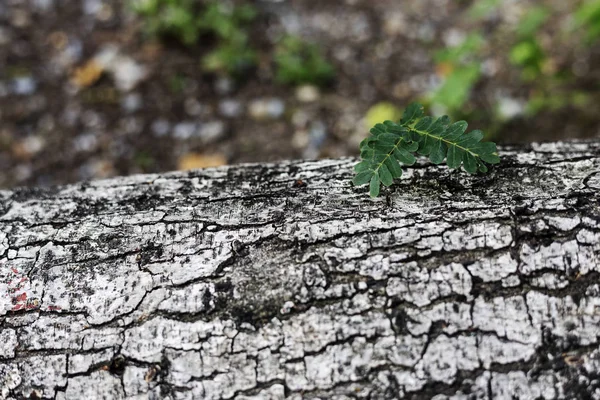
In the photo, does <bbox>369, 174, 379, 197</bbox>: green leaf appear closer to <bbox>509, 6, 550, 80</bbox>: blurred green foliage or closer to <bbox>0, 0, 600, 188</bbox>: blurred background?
<bbox>0, 0, 600, 188</bbox>: blurred background

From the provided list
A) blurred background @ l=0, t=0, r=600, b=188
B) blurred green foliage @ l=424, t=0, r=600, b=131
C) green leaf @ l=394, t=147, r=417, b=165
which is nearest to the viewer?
green leaf @ l=394, t=147, r=417, b=165

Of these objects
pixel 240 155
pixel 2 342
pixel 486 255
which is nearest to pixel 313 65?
pixel 240 155

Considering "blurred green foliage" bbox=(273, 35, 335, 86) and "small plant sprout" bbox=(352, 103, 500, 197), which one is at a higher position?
"blurred green foliage" bbox=(273, 35, 335, 86)

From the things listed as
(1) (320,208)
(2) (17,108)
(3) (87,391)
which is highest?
(2) (17,108)

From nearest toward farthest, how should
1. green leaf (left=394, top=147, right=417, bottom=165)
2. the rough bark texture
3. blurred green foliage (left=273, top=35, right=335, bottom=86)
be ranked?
1. the rough bark texture
2. green leaf (left=394, top=147, right=417, bottom=165)
3. blurred green foliage (left=273, top=35, right=335, bottom=86)

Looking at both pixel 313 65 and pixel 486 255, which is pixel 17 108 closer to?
pixel 313 65

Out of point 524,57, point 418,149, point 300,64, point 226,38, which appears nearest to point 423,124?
point 418,149

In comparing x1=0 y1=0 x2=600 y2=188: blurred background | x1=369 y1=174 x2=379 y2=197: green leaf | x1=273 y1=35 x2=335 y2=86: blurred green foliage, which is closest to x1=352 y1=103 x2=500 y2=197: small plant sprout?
x1=369 y1=174 x2=379 y2=197: green leaf
